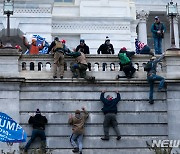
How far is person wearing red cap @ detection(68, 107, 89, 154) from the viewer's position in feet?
122

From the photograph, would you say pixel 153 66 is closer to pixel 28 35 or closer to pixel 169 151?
pixel 169 151

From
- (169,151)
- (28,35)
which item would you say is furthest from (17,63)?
(28,35)

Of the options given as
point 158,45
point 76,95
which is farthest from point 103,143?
point 158,45

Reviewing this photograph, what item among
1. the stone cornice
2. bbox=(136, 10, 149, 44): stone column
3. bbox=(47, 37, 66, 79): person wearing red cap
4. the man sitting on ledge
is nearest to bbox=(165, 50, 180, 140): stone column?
the man sitting on ledge

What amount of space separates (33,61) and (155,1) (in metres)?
27.9

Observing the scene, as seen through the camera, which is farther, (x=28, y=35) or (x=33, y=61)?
(x=28, y=35)

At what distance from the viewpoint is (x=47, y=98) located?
38.2m

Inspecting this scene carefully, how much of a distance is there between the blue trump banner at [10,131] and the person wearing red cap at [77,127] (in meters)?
2.57

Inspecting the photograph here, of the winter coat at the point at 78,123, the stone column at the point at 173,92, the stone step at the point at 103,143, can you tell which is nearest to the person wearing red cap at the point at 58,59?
the winter coat at the point at 78,123

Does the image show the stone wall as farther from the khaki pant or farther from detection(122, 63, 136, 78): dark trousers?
the khaki pant

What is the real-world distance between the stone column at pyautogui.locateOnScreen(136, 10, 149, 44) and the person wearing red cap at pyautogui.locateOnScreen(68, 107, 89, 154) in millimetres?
25506

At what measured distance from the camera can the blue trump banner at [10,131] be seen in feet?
115

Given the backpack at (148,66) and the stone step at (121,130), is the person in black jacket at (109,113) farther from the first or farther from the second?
the backpack at (148,66)

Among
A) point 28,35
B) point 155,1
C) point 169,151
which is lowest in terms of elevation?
point 169,151
